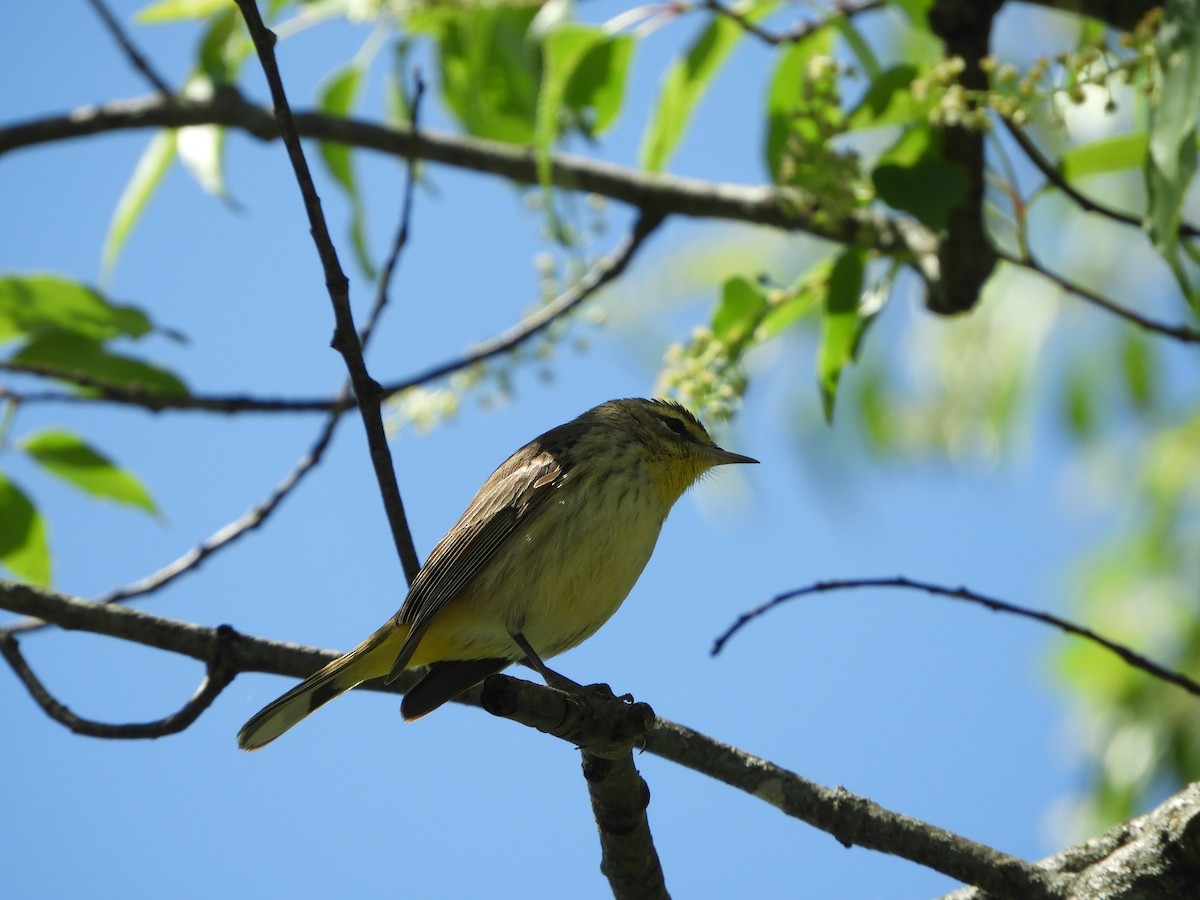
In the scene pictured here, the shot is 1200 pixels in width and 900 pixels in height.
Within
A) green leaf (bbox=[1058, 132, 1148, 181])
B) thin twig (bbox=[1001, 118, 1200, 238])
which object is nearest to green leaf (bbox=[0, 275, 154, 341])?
thin twig (bbox=[1001, 118, 1200, 238])

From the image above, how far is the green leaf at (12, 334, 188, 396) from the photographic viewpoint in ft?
13.9

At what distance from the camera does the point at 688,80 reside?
4.64 m

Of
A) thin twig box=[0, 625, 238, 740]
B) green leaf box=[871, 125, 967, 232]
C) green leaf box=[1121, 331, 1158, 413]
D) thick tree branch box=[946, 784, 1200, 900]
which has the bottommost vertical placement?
thick tree branch box=[946, 784, 1200, 900]

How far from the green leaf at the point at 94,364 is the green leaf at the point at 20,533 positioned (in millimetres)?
501

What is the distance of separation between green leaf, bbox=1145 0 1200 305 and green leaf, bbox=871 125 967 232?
2.28 feet

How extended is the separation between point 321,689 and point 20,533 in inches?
42.1

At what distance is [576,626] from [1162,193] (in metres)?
2.29

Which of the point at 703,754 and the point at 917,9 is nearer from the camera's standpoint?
the point at 703,754

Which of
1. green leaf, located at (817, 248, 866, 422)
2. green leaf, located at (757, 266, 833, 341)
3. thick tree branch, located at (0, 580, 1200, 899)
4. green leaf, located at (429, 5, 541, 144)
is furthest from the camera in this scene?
green leaf, located at (429, 5, 541, 144)

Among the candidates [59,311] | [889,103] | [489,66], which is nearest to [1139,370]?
[889,103]

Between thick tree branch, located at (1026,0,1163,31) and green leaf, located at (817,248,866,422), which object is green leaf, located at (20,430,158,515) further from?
thick tree branch, located at (1026,0,1163,31)

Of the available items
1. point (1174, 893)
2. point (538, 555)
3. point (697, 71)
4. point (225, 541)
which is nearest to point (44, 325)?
point (225, 541)

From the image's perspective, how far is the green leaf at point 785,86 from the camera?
443 centimetres

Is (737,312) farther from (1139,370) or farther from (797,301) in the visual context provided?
(1139,370)
